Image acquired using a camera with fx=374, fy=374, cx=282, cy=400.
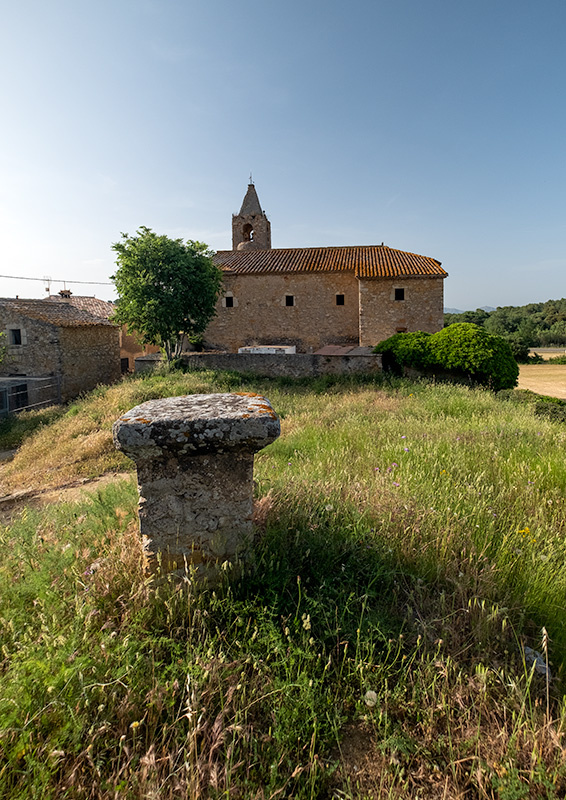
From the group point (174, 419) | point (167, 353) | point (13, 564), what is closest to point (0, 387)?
point (167, 353)

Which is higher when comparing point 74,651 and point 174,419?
point 174,419

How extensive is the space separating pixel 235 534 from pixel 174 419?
79 centimetres

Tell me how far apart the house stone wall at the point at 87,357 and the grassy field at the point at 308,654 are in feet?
52.6

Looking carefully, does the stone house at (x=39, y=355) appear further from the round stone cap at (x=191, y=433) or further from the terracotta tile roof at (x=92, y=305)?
the round stone cap at (x=191, y=433)

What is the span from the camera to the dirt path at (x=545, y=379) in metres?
18.1

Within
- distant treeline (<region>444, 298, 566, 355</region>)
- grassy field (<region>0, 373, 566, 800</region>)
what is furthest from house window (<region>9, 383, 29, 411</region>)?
distant treeline (<region>444, 298, 566, 355</region>)

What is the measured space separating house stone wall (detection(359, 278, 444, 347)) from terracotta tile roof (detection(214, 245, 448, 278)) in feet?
1.62

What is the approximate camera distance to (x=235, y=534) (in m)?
2.27

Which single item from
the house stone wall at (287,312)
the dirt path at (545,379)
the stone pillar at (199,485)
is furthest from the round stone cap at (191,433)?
the house stone wall at (287,312)

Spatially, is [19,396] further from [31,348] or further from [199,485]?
[199,485]

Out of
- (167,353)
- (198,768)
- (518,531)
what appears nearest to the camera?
(198,768)

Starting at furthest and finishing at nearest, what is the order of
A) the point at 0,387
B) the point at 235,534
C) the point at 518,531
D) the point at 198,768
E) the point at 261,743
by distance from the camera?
the point at 0,387 < the point at 518,531 < the point at 235,534 < the point at 261,743 < the point at 198,768

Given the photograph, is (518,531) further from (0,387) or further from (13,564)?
(0,387)

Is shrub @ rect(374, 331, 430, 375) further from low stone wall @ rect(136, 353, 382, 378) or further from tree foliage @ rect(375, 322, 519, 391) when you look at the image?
low stone wall @ rect(136, 353, 382, 378)
